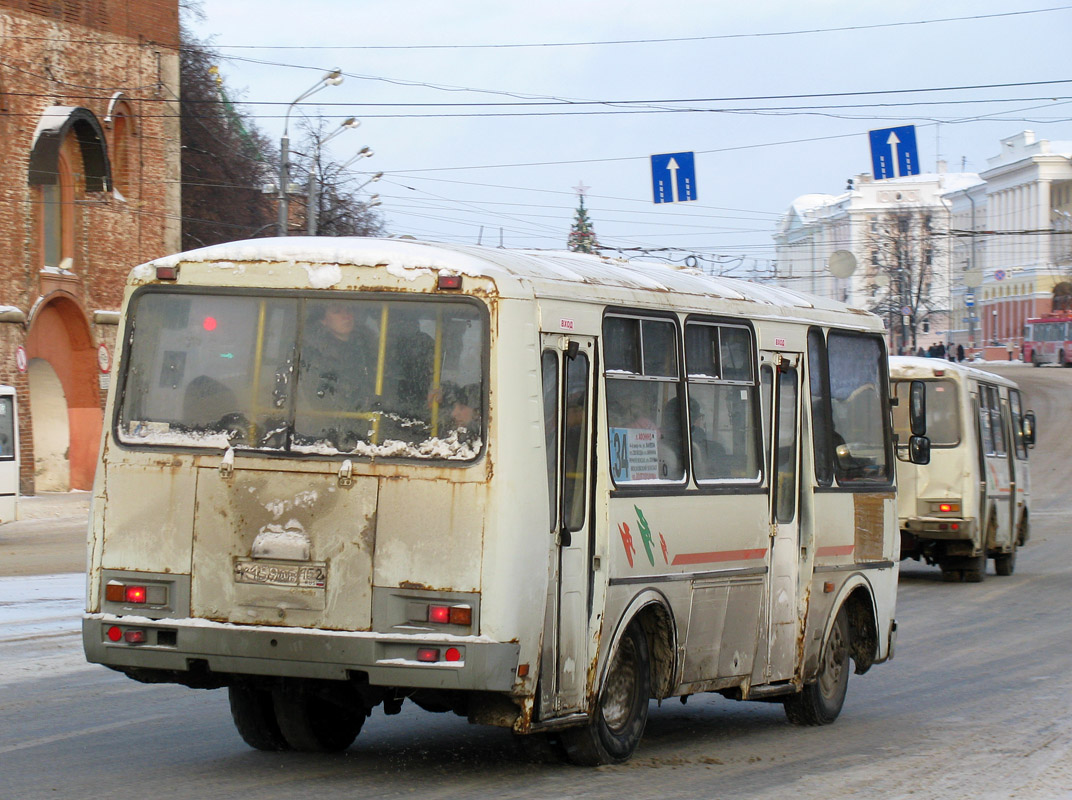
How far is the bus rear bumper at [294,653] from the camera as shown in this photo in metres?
7.04

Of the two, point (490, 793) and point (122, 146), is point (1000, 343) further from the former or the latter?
point (490, 793)

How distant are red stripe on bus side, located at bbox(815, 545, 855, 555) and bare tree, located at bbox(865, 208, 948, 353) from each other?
67.6 meters

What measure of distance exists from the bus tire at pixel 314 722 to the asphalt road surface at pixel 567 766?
10cm

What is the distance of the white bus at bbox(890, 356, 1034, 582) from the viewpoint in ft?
70.3

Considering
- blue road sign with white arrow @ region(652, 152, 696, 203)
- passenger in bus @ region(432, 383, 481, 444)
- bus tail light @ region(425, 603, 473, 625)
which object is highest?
blue road sign with white arrow @ region(652, 152, 696, 203)

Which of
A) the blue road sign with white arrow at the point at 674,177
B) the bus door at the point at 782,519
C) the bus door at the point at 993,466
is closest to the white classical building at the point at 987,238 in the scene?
the blue road sign with white arrow at the point at 674,177

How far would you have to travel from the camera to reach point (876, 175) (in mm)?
32781

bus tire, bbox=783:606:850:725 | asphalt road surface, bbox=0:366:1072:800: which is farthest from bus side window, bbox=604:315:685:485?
bus tire, bbox=783:606:850:725

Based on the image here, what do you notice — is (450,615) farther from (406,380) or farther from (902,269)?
(902,269)

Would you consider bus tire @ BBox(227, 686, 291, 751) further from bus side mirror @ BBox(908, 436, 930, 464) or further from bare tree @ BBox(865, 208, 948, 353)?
bare tree @ BBox(865, 208, 948, 353)

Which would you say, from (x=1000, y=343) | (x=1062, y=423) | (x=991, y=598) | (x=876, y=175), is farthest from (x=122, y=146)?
(x=1000, y=343)

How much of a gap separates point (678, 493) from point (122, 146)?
29.3m

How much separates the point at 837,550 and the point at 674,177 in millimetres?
21587

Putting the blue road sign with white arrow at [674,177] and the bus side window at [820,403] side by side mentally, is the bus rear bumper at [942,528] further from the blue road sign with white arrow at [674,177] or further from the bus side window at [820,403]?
the bus side window at [820,403]
